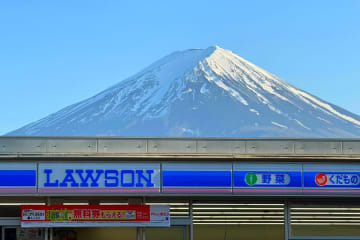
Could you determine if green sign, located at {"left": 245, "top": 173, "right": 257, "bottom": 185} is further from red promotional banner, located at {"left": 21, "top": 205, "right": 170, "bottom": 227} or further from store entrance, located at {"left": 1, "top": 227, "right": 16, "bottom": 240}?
store entrance, located at {"left": 1, "top": 227, "right": 16, "bottom": 240}

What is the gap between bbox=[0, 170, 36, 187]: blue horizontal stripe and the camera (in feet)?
69.9

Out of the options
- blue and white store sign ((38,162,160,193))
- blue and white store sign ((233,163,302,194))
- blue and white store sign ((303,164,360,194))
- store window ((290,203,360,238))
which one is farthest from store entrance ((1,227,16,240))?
blue and white store sign ((303,164,360,194))

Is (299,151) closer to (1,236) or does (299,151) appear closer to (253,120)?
(1,236)

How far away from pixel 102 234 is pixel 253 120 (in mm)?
162511

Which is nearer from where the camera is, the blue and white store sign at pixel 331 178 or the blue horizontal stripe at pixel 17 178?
the blue horizontal stripe at pixel 17 178

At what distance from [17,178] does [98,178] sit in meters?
2.27

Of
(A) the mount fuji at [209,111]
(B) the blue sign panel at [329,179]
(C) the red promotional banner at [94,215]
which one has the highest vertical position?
(A) the mount fuji at [209,111]

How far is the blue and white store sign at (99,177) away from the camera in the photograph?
70.4 ft

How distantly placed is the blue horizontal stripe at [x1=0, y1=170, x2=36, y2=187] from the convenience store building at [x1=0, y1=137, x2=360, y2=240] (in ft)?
0.09

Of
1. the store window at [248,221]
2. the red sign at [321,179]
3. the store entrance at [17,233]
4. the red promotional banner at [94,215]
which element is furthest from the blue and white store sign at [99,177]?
the red sign at [321,179]

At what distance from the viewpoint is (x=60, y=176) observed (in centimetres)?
2150

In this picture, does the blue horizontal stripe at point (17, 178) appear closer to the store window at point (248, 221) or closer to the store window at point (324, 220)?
the store window at point (248, 221)

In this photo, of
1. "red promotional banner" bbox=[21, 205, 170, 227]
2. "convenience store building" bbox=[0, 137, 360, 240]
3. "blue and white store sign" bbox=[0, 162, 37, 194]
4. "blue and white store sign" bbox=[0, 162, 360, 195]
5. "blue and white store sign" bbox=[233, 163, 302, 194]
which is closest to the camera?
"blue and white store sign" bbox=[0, 162, 37, 194]

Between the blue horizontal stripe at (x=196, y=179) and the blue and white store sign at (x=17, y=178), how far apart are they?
12.3 feet
